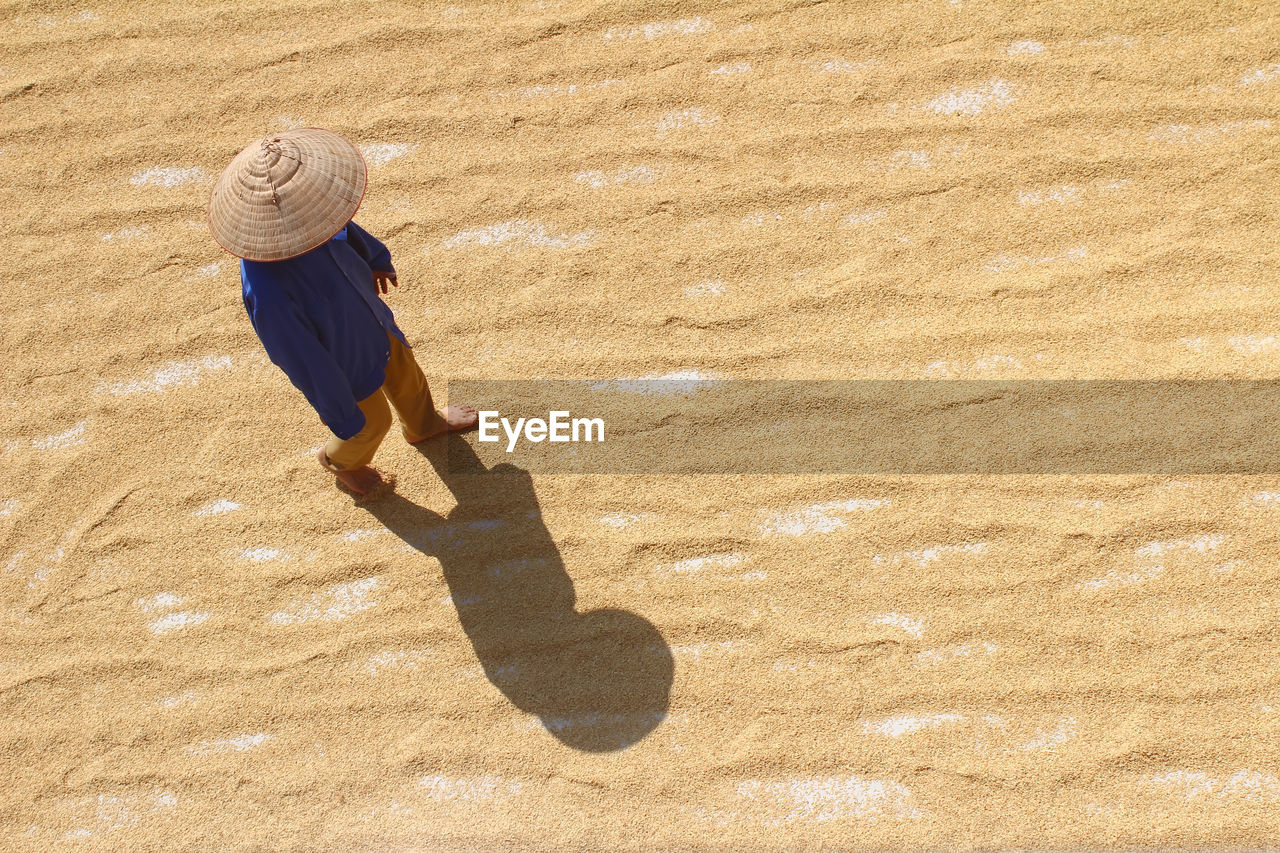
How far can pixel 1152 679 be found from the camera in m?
2.76

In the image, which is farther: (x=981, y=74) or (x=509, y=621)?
(x=981, y=74)

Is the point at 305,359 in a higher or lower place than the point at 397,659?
higher

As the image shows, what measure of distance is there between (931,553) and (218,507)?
7.60 feet

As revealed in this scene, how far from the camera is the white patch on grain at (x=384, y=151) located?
3697 millimetres

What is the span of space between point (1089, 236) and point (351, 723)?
294cm

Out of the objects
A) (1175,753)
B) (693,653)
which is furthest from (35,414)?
(1175,753)

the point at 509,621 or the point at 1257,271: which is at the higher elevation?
the point at 1257,271

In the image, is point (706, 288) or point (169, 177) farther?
point (169, 177)

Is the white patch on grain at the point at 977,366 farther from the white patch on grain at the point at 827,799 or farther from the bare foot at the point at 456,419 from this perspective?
the bare foot at the point at 456,419

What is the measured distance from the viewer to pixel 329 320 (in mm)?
2555

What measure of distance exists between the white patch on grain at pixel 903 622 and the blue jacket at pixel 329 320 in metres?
1.63

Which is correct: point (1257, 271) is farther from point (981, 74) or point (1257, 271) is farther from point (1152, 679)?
point (1152, 679)

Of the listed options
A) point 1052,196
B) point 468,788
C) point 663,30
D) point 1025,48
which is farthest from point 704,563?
point 1025,48

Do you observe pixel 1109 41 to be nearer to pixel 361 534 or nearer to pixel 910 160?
pixel 910 160
